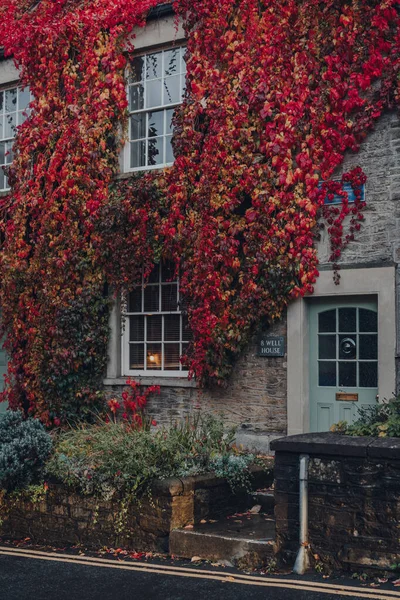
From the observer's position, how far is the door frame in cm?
980

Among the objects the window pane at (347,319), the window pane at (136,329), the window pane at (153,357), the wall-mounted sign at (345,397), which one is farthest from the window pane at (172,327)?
the wall-mounted sign at (345,397)

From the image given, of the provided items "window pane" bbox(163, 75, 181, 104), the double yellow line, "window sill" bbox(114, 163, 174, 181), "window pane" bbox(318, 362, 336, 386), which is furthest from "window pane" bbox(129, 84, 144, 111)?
the double yellow line

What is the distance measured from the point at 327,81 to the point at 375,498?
19.3 feet

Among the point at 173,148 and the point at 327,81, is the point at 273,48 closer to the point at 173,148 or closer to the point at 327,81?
the point at 327,81

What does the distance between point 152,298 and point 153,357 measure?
92 cm

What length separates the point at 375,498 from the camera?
22.3 feet

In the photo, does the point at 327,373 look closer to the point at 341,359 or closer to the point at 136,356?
the point at 341,359

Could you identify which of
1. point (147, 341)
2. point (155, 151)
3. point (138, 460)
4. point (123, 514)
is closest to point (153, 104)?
point (155, 151)

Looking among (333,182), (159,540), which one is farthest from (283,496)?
(333,182)

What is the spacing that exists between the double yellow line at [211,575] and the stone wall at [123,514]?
0.39m

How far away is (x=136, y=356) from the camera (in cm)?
1232

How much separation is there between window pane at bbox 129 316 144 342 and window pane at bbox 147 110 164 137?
293cm

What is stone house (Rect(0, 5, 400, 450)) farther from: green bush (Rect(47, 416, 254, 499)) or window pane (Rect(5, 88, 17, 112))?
window pane (Rect(5, 88, 17, 112))

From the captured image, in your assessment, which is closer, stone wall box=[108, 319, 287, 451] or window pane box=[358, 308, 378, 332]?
window pane box=[358, 308, 378, 332]
